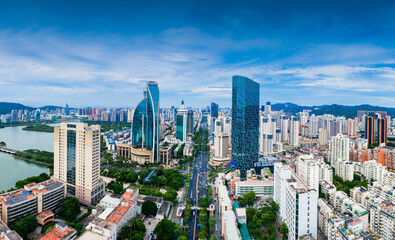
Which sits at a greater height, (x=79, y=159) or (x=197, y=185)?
(x=79, y=159)

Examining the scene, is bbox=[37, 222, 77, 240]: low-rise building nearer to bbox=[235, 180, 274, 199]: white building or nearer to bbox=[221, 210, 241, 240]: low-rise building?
bbox=[221, 210, 241, 240]: low-rise building

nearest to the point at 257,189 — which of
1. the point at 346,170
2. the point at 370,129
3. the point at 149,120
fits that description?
the point at 346,170

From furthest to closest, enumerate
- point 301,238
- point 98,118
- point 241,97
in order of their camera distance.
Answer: point 98,118
point 241,97
point 301,238

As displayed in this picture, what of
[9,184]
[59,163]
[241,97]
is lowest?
[9,184]

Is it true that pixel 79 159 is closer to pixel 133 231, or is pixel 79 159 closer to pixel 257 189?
pixel 133 231

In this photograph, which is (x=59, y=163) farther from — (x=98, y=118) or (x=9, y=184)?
(x=98, y=118)

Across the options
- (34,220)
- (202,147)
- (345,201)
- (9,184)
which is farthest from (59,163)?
(202,147)

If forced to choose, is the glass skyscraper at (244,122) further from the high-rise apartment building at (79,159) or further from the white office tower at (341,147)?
the high-rise apartment building at (79,159)
